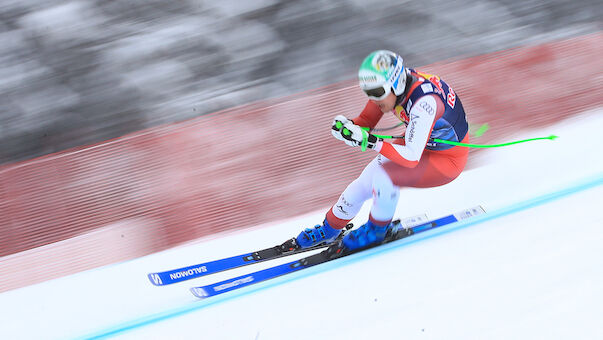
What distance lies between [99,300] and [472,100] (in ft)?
8.95

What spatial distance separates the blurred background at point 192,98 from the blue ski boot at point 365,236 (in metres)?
0.55

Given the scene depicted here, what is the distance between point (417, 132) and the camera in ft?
Result: 6.24

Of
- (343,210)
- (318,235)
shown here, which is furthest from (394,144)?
(318,235)

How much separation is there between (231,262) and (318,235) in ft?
1.70

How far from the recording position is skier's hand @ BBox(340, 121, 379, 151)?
1.91 m

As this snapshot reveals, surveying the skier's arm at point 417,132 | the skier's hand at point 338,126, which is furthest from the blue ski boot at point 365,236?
the skier's hand at point 338,126

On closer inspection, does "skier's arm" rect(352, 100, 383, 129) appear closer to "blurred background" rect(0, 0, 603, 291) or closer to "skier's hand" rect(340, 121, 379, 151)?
"skier's hand" rect(340, 121, 379, 151)

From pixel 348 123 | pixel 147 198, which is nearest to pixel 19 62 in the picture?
pixel 147 198

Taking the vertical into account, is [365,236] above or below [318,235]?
below

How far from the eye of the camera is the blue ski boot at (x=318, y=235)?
2.39 metres

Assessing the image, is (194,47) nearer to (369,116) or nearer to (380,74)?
(369,116)

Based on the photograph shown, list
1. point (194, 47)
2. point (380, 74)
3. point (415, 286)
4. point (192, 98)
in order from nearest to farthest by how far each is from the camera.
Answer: point (380, 74) < point (415, 286) < point (192, 98) < point (194, 47)

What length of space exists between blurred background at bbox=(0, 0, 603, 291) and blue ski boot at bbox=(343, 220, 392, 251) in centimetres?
55

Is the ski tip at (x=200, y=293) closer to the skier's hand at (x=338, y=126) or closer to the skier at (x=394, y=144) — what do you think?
the skier at (x=394, y=144)
